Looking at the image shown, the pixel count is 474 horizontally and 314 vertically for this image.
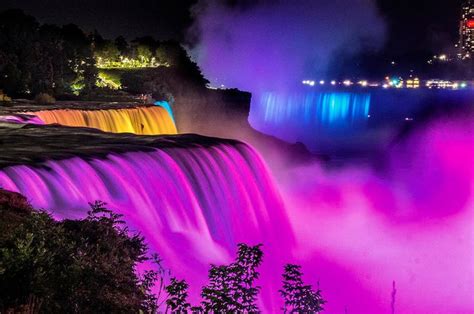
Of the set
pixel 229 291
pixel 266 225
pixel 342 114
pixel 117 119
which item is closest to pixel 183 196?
pixel 266 225

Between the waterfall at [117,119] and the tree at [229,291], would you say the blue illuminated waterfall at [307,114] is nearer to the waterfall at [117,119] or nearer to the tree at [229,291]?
the waterfall at [117,119]

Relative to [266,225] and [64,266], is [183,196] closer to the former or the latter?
[266,225]

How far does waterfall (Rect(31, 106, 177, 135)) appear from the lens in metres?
24.7

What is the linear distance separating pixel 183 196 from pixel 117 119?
13139 mm

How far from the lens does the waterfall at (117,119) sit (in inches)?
971

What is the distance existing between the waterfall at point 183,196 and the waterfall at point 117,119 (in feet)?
27.7

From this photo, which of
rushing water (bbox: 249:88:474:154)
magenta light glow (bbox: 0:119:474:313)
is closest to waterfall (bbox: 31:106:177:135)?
magenta light glow (bbox: 0:119:474:313)

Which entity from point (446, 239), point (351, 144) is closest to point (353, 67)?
point (351, 144)

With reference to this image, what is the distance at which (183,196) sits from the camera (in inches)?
Answer: 596

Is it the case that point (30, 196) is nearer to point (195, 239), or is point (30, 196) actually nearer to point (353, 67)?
point (195, 239)

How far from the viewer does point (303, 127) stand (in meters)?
86.4

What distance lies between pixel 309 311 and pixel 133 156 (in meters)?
7.99

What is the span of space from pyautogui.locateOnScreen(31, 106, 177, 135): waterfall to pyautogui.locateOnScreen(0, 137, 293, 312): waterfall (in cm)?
845

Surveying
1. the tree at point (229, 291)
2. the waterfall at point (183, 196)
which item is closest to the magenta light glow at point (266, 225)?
the waterfall at point (183, 196)
